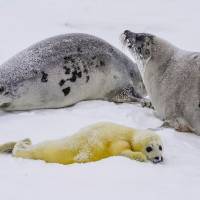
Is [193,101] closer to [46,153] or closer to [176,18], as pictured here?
[46,153]

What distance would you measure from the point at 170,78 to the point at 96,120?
2.33 feet

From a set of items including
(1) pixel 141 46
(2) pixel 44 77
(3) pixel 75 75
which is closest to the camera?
(1) pixel 141 46

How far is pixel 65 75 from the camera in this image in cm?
543

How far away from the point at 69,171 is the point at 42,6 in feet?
21.5

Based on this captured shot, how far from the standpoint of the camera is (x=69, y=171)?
313 centimetres

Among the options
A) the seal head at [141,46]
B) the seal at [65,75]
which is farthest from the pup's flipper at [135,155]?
the seal at [65,75]

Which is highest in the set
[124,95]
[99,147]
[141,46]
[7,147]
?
[141,46]

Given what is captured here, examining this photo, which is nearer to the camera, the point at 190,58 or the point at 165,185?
the point at 165,185

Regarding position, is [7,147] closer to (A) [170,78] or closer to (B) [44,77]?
(A) [170,78]

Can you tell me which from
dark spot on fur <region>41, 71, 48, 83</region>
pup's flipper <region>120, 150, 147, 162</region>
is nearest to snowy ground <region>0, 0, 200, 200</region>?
pup's flipper <region>120, 150, 147, 162</region>

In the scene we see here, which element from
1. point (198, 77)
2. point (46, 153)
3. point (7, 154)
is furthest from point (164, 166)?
point (198, 77)

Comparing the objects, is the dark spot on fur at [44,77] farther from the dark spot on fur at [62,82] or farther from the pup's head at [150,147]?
the pup's head at [150,147]

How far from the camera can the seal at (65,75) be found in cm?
525

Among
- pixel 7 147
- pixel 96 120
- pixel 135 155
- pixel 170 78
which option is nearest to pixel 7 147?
pixel 7 147
